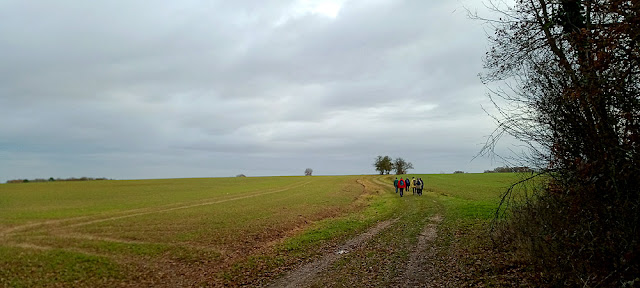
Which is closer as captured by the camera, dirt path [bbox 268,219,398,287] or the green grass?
dirt path [bbox 268,219,398,287]

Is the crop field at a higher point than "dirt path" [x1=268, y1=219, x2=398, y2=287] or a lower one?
lower

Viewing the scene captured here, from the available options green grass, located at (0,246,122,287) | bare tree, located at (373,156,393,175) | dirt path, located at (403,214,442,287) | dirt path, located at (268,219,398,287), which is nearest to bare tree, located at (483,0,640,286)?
dirt path, located at (403,214,442,287)

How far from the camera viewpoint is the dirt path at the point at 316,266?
10573 millimetres

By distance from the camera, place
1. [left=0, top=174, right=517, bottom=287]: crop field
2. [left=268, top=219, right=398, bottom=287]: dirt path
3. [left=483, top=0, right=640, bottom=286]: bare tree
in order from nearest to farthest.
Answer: [left=483, top=0, right=640, bottom=286]: bare tree → [left=268, top=219, right=398, bottom=287]: dirt path → [left=0, top=174, right=517, bottom=287]: crop field

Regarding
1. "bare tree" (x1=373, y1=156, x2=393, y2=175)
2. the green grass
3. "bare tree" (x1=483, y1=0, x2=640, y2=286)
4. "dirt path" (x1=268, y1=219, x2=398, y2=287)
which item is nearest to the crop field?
the green grass

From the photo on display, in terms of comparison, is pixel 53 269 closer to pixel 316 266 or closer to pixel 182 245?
pixel 182 245

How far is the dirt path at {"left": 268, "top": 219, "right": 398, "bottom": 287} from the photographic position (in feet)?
34.7

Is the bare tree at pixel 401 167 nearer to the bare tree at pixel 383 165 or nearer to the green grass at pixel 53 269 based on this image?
the bare tree at pixel 383 165

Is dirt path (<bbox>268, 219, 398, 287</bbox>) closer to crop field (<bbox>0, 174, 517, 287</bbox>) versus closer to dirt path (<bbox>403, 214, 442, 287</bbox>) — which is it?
crop field (<bbox>0, 174, 517, 287</bbox>)

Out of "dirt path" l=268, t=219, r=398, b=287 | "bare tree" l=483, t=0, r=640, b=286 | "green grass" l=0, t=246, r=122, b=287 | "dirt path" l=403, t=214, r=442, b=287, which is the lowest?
"green grass" l=0, t=246, r=122, b=287

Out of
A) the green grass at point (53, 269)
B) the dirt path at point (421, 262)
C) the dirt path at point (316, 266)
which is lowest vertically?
the green grass at point (53, 269)

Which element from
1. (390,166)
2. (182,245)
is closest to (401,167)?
(390,166)

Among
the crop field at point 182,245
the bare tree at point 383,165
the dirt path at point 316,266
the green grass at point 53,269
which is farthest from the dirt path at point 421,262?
the bare tree at point 383,165

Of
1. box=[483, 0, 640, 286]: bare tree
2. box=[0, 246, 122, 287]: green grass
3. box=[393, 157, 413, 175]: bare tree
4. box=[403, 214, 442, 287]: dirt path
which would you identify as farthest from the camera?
box=[393, 157, 413, 175]: bare tree
